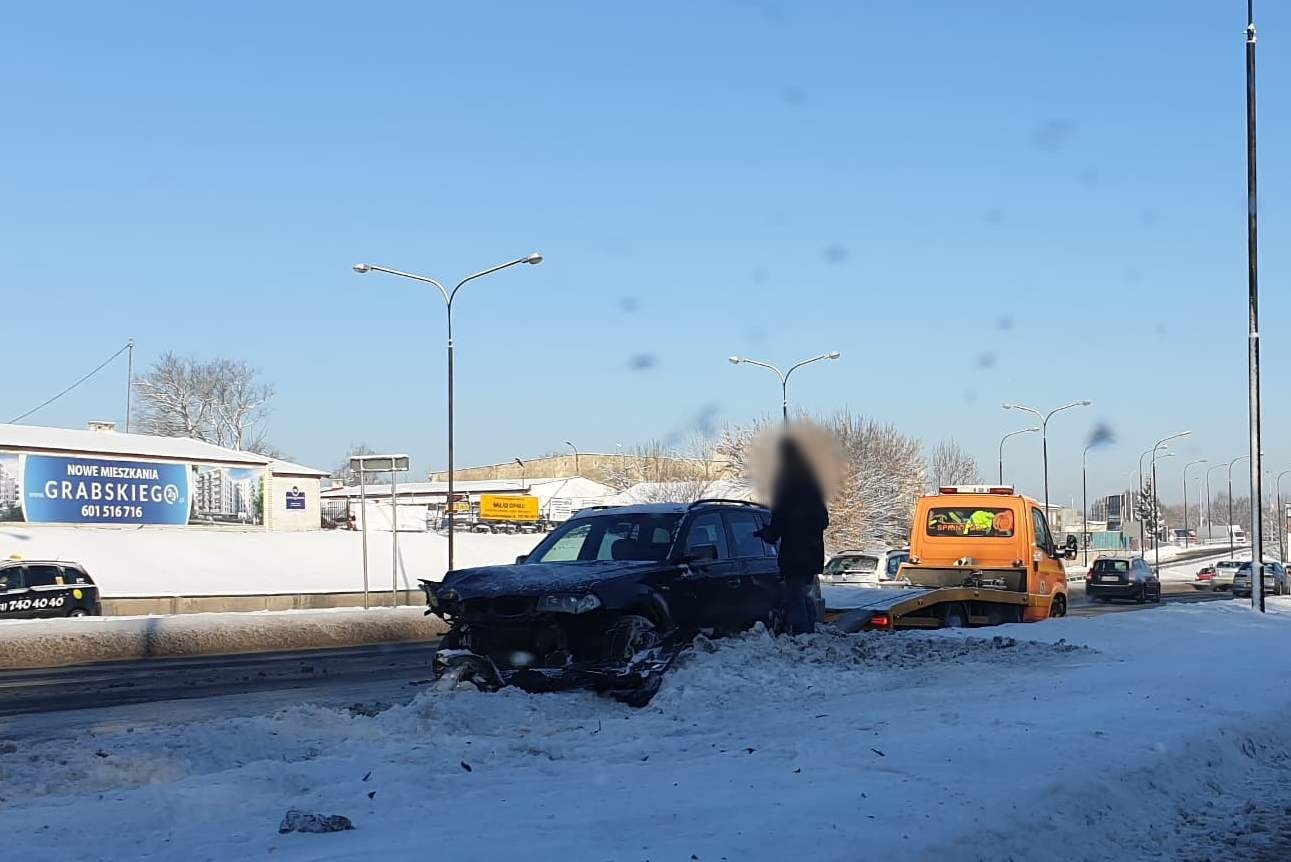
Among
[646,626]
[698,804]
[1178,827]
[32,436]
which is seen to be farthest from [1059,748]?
[32,436]

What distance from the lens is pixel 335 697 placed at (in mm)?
12492

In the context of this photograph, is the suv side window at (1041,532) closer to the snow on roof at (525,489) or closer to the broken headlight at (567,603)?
the broken headlight at (567,603)

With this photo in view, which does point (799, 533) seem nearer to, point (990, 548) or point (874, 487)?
point (990, 548)

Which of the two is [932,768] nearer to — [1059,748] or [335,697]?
[1059,748]

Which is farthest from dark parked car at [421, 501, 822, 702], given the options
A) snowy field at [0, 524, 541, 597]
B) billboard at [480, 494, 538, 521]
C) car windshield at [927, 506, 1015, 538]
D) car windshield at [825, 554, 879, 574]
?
billboard at [480, 494, 538, 521]

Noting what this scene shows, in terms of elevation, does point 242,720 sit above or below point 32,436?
below

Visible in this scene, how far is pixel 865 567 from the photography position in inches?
1145

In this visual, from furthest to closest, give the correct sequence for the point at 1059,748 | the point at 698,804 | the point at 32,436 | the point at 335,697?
the point at 32,436 → the point at 335,697 → the point at 1059,748 → the point at 698,804

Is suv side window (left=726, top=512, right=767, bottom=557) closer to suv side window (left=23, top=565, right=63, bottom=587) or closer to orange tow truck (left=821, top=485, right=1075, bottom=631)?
orange tow truck (left=821, top=485, right=1075, bottom=631)

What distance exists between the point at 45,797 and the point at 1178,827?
5.52m

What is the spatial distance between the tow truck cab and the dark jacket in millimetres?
8137

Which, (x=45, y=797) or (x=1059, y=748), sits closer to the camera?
(x=45, y=797)

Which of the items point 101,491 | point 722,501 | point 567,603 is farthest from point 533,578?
point 101,491

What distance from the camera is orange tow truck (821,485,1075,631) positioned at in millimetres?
18663
